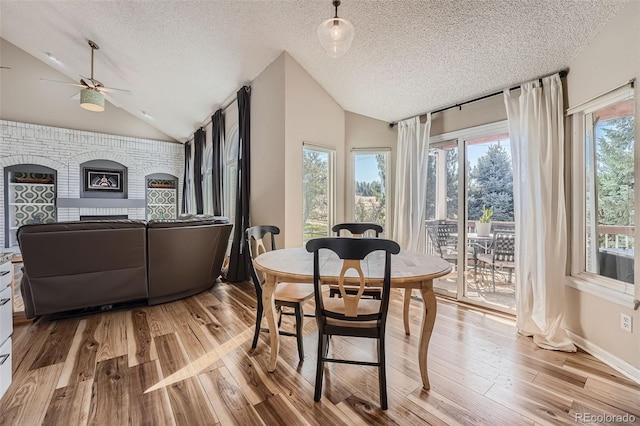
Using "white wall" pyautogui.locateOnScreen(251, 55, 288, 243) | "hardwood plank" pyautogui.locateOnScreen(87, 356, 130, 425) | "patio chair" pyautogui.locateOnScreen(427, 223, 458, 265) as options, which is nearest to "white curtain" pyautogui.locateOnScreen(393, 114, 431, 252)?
"patio chair" pyautogui.locateOnScreen(427, 223, 458, 265)

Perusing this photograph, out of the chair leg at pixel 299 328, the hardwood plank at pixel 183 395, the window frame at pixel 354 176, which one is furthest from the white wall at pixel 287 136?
the hardwood plank at pixel 183 395

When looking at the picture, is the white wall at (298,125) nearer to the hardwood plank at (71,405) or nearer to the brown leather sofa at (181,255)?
the brown leather sofa at (181,255)

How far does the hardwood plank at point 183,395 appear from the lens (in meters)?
1.42

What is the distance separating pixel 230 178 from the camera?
5.31 m

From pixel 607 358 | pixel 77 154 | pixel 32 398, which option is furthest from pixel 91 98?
pixel 607 358

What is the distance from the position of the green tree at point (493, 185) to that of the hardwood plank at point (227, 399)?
9.37ft

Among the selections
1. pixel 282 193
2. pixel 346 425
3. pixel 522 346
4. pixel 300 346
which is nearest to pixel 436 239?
pixel 522 346

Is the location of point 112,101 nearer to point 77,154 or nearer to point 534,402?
point 77,154

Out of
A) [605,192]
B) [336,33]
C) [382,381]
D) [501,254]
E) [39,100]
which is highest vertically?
[39,100]

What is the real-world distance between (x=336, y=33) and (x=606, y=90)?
6.55 feet

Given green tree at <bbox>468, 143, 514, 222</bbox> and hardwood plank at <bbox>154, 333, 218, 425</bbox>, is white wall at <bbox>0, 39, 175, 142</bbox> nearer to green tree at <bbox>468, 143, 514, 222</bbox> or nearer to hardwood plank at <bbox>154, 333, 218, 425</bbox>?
hardwood plank at <bbox>154, 333, 218, 425</bbox>

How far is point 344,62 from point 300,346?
2880 mm

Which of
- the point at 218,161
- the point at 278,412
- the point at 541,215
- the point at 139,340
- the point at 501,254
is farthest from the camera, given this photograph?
the point at 218,161

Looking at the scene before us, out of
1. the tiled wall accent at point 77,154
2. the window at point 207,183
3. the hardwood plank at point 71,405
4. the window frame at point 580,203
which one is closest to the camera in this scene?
the hardwood plank at point 71,405
